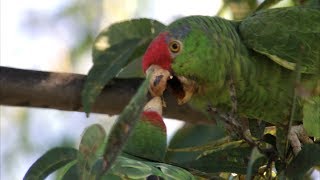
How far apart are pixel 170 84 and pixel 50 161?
362 mm

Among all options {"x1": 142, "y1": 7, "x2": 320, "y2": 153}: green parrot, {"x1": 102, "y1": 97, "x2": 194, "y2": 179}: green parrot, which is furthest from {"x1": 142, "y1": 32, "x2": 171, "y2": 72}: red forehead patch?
{"x1": 102, "y1": 97, "x2": 194, "y2": 179}: green parrot

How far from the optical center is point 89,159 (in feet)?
2.59

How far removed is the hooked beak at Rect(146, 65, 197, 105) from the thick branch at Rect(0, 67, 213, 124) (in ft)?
0.43

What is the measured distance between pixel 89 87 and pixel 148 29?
0.20 m

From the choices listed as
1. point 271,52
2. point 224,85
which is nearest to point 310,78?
point 271,52

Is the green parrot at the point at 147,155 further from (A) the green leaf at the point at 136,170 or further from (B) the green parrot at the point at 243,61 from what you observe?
(B) the green parrot at the point at 243,61

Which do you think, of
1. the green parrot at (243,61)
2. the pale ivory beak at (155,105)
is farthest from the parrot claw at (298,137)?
the pale ivory beak at (155,105)

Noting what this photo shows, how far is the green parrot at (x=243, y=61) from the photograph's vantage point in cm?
121

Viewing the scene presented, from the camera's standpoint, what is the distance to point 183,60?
122cm

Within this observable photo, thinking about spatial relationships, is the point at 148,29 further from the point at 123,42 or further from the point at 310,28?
the point at 310,28

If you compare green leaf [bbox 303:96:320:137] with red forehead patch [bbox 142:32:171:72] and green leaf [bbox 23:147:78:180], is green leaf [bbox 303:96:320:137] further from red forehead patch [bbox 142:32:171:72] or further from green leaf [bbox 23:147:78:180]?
green leaf [bbox 23:147:78:180]

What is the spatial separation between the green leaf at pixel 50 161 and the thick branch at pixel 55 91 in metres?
0.47

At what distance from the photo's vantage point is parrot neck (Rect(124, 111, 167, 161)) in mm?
942

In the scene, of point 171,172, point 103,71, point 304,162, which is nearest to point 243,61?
point 103,71
